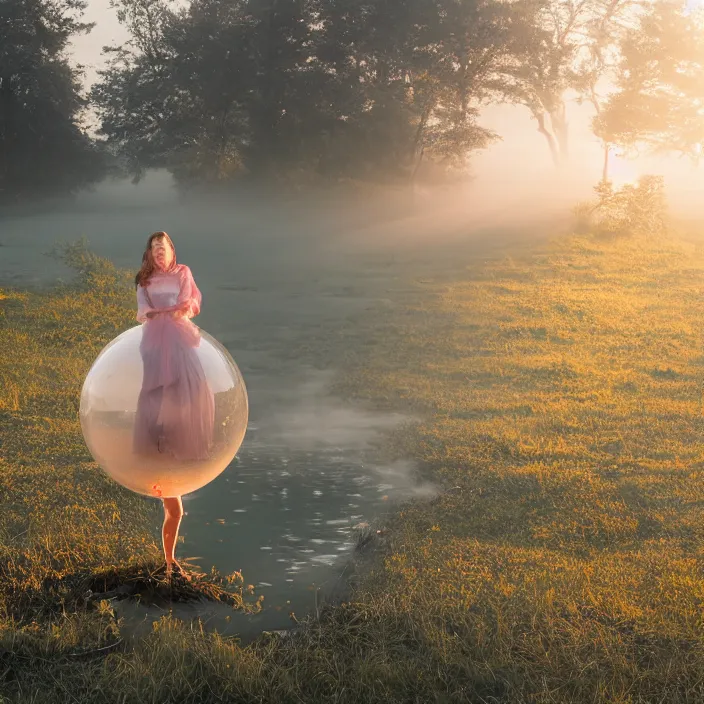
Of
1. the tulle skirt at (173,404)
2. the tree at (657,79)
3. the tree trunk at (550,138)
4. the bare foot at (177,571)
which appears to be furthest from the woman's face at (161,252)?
the tree trunk at (550,138)

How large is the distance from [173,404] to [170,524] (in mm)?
1207

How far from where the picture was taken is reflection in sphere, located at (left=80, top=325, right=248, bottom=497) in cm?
586

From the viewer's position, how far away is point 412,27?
41.4 m

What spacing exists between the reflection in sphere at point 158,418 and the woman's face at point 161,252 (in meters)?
0.51

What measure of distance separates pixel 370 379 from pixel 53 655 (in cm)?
880

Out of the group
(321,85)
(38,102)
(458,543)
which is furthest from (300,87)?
(458,543)

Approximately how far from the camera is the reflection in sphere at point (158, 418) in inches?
231

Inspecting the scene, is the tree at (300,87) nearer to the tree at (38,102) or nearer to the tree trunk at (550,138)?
the tree at (38,102)

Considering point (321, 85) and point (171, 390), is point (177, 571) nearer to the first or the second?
point (171, 390)

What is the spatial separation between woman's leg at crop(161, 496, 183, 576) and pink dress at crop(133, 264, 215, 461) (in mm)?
773

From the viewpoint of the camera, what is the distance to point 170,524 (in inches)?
261

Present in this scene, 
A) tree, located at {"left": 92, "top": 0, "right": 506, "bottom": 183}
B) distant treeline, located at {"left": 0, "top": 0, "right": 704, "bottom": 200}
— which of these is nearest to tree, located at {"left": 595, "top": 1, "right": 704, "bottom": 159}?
distant treeline, located at {"left": 0, "top": 0, "right": 704, "bottom": 200}

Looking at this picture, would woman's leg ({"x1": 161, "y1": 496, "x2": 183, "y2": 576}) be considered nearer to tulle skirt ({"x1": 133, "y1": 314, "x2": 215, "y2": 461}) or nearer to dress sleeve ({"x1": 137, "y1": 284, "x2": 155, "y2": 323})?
tulle skirt ({"x1": 133, "y1": 314, "x2": 215, "y2": 461})

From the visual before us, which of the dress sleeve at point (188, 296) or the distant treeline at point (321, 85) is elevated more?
the distant treeline at point (321, 85)
